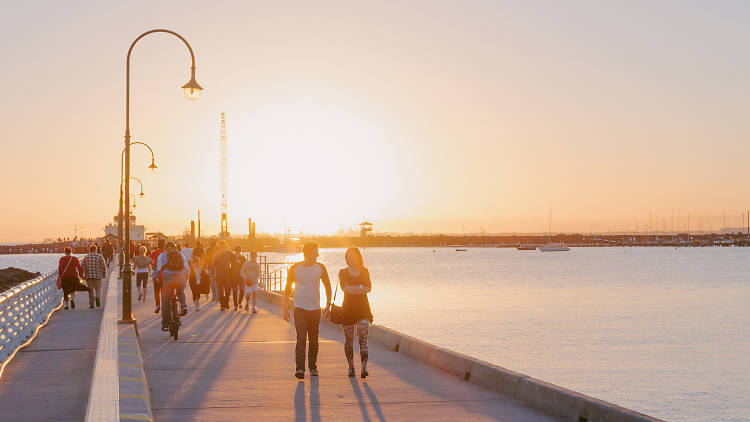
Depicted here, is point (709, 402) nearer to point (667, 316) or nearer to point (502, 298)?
point (667, 316)

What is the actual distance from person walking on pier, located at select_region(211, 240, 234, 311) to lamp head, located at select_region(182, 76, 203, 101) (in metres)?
5.24

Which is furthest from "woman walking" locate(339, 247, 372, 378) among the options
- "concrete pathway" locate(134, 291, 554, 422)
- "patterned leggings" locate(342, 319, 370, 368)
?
"concrete pathway" locate(134, 291, 554, 422)

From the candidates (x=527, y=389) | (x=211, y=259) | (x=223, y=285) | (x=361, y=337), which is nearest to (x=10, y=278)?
(x=211, y=259)

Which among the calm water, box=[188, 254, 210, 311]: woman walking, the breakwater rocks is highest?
box=[188, 254, 210, 311]: woman walking

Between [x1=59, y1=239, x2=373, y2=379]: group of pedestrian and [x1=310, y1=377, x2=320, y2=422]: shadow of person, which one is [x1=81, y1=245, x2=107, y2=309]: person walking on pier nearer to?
[x1=59, y1=239, x2=373, y2=379]: group of pedestrian

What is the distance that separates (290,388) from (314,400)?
3.29ft

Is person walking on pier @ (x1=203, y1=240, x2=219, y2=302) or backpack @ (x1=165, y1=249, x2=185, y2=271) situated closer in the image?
backpack @ (x1=165, y1=249, x2=185, y2=271)

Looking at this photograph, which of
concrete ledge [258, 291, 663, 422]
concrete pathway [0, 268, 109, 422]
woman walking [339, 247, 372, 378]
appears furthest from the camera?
woman walking [339, 247, 372, 378]

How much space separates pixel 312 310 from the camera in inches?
464

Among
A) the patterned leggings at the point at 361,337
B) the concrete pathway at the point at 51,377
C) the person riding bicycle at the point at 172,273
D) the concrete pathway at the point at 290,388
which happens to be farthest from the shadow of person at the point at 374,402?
the person riding bicycle at the point at 172,273

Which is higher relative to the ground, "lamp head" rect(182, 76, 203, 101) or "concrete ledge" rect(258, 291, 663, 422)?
"lamp head" rect(182, 76, 203, 101)

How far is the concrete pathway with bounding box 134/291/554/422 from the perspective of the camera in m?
9.33

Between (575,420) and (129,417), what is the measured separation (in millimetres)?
4911

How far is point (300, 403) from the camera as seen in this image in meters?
9.92
